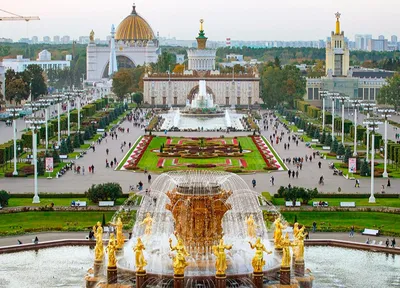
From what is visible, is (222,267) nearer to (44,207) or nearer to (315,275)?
(315,275)

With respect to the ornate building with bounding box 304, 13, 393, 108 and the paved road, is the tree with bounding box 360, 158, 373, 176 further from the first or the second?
the ornate building with bounding box 304, 13, 393, 108

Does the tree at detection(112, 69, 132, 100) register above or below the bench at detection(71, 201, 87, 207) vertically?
above

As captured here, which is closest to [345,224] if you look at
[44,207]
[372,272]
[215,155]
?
[372,272]

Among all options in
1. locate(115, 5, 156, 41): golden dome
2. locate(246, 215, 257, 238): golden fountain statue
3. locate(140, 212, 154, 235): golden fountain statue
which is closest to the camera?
locate(140, 212, 154, 235): golden fountain statue

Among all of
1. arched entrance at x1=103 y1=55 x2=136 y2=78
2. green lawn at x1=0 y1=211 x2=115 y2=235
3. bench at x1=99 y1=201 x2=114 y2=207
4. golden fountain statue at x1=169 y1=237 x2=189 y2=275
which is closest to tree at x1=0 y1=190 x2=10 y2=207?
green lawn at x1=0 y1=211 x2=115 y2=235

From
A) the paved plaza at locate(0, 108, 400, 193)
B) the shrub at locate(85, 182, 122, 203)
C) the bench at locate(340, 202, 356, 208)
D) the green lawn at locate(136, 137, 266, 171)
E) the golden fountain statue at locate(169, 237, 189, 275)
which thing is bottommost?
the paved plaza at locate(0, 108, 400, 193)

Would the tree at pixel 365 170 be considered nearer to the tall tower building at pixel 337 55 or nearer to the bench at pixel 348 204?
the bench at pixel 348 204

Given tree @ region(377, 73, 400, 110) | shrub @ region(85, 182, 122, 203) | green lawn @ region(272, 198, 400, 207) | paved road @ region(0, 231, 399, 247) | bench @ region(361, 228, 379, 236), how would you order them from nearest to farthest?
paved road @ region(0, 231, 399, 247)
bench @ region(361, 228, 379, 236)
shrub @ region(85, 182, 122, 203)
green lawn @ region(272, 198, 400, 207)
tree @ region(377, 73, 400, 110)
